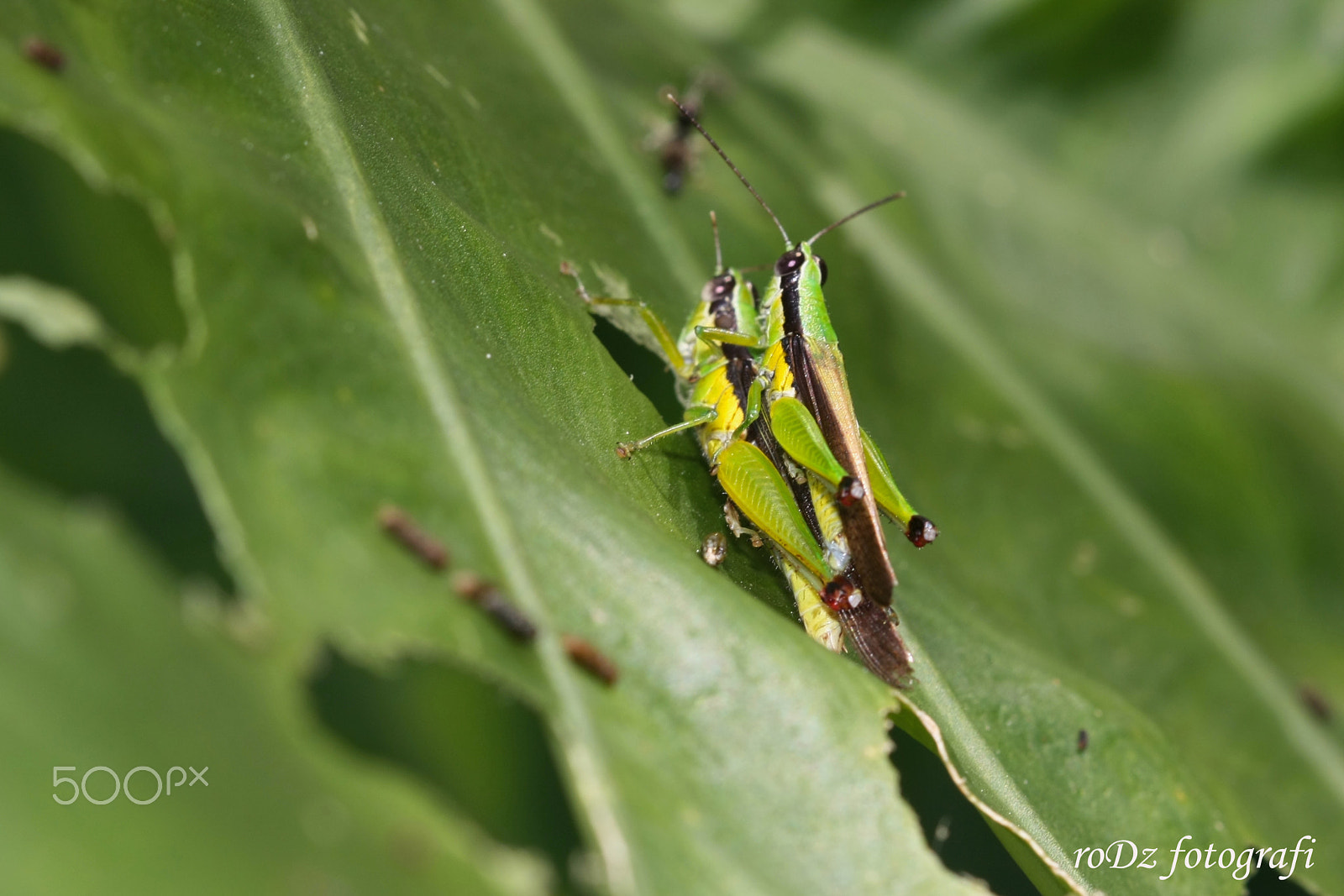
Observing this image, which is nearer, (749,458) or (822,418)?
(749,458)

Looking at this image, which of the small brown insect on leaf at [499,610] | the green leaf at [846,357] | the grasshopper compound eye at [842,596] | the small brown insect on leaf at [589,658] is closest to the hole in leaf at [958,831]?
the green leaf at [846,357]

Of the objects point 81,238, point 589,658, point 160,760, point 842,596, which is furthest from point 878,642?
point 81,238

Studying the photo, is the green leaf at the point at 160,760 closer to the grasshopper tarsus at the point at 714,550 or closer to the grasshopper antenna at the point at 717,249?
the grasshopper tarsus at the point at 714,550

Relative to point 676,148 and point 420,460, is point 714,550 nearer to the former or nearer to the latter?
point 420,460

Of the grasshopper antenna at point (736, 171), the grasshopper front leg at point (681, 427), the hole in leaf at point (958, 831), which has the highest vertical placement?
the grasshopper antenna at point (736, 171)

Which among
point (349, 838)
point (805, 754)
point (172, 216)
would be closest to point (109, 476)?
point (172, 216)

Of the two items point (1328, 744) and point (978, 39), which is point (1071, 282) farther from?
point (1328, 744)

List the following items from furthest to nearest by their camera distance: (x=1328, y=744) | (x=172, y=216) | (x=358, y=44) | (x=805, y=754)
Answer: (x=1328, y=744) → (x=358, y=44) → (x=805, y=754) → (x=172, y=216)
